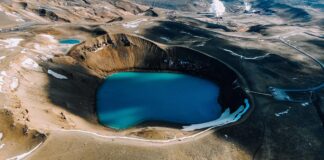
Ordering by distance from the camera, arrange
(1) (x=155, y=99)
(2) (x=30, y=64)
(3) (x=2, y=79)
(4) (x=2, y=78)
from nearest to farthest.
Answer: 1. (3) (x=2, y=79)
2. (4) (x=2, y=78)
3. (2) (x=30, y=64)
4. (1) (x=155, y=99)

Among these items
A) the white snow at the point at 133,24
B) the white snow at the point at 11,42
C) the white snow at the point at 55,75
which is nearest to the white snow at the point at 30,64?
the white snow at the point at 55,75

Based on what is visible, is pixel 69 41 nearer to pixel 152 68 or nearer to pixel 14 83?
pixel 152 68

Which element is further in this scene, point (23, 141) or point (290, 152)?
point (290, 152)

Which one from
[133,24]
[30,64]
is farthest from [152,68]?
[30,64]

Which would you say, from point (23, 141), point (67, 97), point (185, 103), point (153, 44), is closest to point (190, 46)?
point (153, 44)

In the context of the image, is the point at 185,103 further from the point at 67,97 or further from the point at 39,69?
the point at 39,69

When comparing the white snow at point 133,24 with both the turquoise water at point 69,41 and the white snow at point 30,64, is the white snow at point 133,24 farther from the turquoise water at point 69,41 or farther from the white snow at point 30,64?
the white snow at point 30,64
